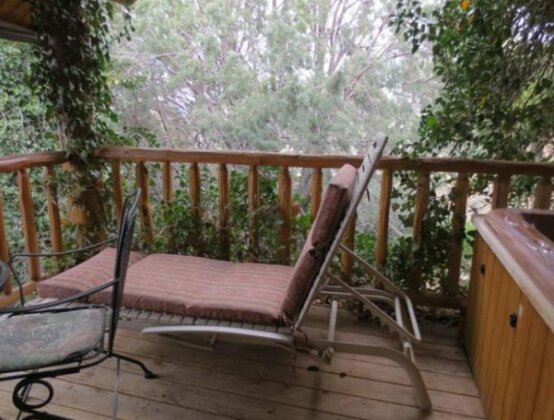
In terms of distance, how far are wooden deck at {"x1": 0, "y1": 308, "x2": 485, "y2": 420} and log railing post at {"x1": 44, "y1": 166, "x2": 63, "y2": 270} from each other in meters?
0.99

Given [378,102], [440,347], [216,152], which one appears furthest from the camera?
[378,102]

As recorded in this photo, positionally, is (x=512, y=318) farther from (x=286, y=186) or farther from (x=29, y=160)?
(x=29, y=160)

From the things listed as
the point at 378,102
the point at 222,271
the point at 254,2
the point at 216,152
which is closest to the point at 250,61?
the point at 254,2

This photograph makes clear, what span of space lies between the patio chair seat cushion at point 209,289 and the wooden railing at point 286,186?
0.52 metres

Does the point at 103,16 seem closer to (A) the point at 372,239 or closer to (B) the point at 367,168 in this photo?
(B) the point at 367,168

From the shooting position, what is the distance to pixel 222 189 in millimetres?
2625

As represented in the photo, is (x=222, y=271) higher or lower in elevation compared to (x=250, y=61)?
lower

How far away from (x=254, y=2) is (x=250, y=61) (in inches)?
35.0

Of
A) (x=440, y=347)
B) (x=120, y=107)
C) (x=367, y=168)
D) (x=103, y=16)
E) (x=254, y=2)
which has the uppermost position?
(x=254, y=2)

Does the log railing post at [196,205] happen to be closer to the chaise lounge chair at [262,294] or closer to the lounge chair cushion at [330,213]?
the chaise lounge chair at [262,294]

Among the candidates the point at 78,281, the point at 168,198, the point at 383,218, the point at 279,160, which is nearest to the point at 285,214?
the point at 279,160

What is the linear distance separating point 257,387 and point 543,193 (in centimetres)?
186

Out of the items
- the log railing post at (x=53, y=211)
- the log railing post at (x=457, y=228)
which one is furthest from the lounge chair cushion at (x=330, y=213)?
the log railing post at (x=53, y=211)

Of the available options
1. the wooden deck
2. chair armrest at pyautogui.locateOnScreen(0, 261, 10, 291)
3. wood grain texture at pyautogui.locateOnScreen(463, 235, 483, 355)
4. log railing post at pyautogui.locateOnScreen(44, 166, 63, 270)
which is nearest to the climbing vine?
log railing post at pyautogui.locateOnScreen(44, 166, 63, 270)
